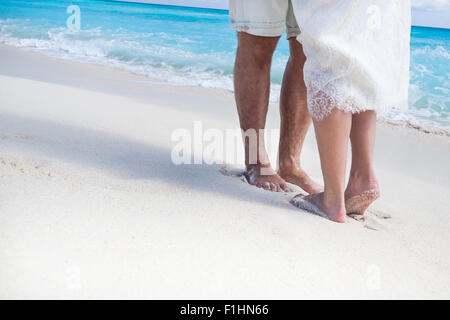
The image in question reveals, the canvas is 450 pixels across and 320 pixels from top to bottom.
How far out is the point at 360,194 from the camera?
4.62 feet

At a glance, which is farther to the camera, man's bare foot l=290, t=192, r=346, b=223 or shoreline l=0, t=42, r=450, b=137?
shoreline l=0, t=42, r=450, b=137

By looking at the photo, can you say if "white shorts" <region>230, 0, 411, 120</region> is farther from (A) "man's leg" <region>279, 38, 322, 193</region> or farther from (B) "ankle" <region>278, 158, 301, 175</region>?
(B) "ankle" <region>278, 158, 301, 175</region>

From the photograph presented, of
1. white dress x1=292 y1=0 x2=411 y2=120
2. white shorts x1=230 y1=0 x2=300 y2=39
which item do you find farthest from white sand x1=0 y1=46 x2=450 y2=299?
white shorts x1=230 y1=0 x2=300 y2=39

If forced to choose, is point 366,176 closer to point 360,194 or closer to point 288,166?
point 360,194

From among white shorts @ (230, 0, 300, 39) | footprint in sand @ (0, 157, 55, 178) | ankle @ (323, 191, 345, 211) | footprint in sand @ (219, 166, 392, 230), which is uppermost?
white shorts @ (230, 0, 300, 39)

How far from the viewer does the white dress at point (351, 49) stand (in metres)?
1.26

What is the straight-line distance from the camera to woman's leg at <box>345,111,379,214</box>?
139cm

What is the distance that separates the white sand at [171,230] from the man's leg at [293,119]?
21 centimetres

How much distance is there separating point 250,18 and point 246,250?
87 cm

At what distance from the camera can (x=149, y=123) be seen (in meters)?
2.41

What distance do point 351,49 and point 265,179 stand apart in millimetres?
569

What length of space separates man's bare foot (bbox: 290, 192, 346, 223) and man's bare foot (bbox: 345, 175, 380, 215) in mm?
80

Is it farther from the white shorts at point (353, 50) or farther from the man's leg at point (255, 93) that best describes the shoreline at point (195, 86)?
the white shorts at point (353, 50)
